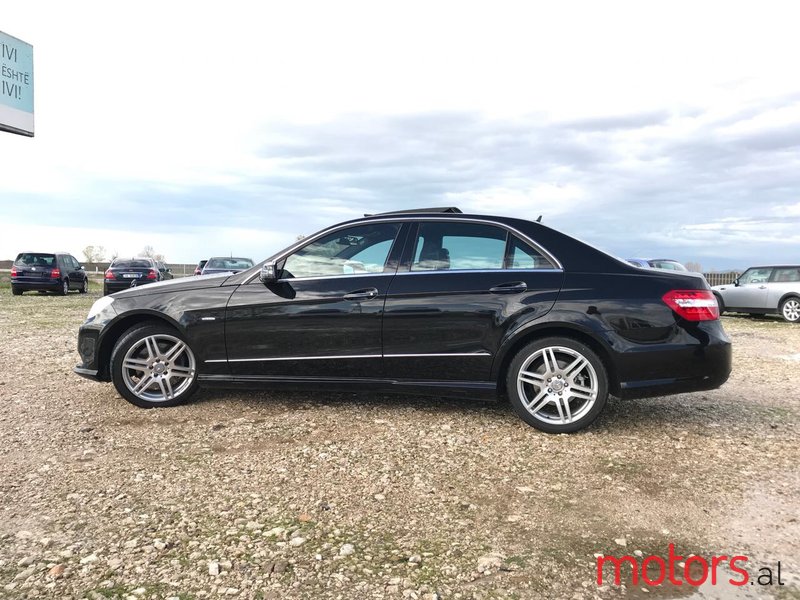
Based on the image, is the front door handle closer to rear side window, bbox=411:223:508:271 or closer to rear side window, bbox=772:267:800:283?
rear side window, bbox=411:223:508:271

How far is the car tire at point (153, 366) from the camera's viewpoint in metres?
4.68

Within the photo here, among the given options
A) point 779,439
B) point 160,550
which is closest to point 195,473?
point 160,550

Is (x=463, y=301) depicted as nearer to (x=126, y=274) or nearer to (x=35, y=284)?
(x=126, y=274)

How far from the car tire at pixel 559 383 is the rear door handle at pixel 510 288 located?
0.40m

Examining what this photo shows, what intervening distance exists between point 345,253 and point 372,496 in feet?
7.00

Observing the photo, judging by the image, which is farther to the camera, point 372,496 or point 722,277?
point 722,277

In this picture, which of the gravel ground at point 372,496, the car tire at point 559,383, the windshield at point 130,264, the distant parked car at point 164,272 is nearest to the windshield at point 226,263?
the windshield at point 130,264

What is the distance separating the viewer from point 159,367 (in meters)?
4.71

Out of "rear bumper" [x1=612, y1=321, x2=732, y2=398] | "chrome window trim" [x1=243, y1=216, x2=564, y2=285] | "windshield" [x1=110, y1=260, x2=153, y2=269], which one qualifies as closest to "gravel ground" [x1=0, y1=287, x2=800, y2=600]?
"rear bumper" [x1=612, y1=321, x2=732, y2=398]

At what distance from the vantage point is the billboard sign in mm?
23328

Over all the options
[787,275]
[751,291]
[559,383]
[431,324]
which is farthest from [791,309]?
[431,324]

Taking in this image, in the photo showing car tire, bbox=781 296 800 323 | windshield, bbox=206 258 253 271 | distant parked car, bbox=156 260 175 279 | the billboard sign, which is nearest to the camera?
car tire, bbox=781 296 800 323

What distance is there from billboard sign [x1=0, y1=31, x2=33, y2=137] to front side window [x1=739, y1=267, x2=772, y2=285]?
2738 centimetres

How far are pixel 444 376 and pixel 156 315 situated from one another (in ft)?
8.03
